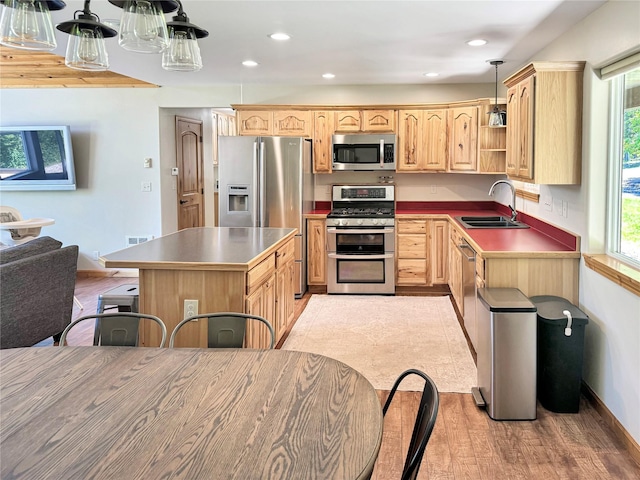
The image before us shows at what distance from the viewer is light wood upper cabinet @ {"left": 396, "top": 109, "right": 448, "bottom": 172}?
6.30 metres

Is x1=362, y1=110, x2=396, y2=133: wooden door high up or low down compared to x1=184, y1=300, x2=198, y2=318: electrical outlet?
up

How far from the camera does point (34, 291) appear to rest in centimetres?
398

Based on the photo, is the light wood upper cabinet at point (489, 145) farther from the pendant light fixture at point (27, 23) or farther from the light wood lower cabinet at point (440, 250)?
the pendant light fixture at point (27, 23)

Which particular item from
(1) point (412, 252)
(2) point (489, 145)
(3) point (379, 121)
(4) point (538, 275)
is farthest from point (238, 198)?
(4) point (538, 275)

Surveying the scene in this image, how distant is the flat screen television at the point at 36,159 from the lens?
697 centimetres

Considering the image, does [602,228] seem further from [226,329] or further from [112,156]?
[112,156]

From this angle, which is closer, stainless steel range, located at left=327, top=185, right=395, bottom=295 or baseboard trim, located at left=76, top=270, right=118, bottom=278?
stainless steel range, located at left=327, top=185, right=395, bottom=295

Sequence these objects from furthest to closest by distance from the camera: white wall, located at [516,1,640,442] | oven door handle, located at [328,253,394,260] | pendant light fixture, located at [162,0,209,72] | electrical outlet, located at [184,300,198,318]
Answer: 1. oven door handle, located at [328,253,394,260]
2. electrical outlet, located at [184,300,198,318]
3. white wall, located at [516,1,640,442]
4. pendant light fixture, located at [162,0,209,72]

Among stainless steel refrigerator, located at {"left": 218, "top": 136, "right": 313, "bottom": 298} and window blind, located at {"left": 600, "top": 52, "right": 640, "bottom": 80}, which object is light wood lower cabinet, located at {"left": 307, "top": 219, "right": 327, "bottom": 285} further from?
window blind, located at {"left": 600, "top": 52, "right": 640, "bottom": 80}

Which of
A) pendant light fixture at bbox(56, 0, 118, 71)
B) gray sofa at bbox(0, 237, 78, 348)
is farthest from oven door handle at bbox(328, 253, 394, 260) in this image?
pendant light fixture at bbox(56, 0, 118, 71)

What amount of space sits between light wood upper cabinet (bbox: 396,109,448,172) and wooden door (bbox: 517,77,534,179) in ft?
7.42

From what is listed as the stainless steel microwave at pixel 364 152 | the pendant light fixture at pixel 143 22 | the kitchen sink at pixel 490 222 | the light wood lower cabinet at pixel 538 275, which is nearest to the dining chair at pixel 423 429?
the pendant light fixture at pixel 143 22

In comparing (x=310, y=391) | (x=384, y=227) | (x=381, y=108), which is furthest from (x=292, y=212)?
(x=310, y=391)

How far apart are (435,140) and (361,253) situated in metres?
1.51
